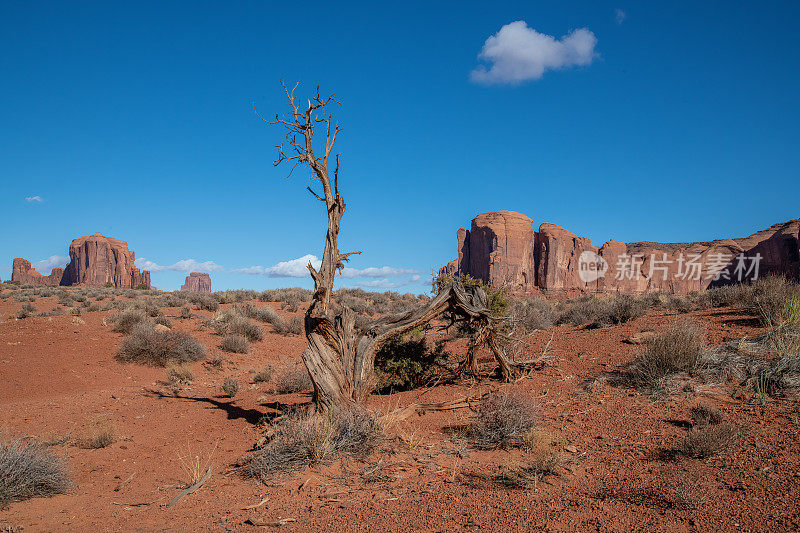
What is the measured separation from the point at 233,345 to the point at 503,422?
11961mm

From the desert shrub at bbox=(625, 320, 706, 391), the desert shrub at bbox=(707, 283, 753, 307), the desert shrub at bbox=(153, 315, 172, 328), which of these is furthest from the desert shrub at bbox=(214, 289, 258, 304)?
the desert shrub at bbox=(707, 283, 753, 307)

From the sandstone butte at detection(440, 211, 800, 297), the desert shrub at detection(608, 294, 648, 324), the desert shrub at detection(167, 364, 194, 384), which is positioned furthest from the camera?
the sandstone butte at detection(440, 211, 800, 297)

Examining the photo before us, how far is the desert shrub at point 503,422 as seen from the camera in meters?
5.62

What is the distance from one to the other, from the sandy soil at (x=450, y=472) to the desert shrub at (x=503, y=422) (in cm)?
24

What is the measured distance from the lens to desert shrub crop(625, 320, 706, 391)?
23.2 feet

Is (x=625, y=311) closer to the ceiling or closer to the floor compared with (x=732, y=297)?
closer to the floor

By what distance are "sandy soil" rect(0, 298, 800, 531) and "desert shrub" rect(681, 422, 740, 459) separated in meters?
0.11

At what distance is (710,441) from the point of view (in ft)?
15.1

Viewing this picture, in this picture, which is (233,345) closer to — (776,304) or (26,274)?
(776,304)

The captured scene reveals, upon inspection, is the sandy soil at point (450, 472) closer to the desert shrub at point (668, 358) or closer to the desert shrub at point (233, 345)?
the desert shrub at point (668, 358)

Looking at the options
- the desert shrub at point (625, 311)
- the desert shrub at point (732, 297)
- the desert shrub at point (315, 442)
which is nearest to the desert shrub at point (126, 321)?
the desert shrub at point (315, 442)

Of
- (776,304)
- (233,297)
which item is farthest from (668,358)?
(233,297)

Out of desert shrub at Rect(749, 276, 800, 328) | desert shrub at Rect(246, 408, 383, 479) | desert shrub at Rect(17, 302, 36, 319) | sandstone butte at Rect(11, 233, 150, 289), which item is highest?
sandstone butte at Rect(11, 233, 150, 289)

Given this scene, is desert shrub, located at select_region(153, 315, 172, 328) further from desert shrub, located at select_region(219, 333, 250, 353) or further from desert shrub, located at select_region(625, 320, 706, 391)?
desert shrub, located at select_region(625, 320, 706, 391)
